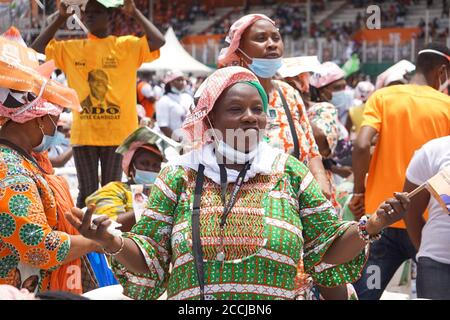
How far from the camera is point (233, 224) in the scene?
3.30 m

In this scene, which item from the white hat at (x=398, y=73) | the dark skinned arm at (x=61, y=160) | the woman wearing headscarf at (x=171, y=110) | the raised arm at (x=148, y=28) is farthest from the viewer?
the woman wearing headscarf at (x=171, y=110)

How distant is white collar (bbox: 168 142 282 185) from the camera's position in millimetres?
3395

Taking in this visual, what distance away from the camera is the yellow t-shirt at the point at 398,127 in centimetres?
575

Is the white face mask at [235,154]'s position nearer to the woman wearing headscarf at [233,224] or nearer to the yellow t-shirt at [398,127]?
the woman wearing headscarf at [233,224]

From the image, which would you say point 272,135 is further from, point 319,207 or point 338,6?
point 338,6

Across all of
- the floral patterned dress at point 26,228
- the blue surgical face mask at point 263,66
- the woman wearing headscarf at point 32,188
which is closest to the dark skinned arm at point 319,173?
the blue surgical face mask at point 263,66

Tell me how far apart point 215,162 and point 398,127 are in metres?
2.68

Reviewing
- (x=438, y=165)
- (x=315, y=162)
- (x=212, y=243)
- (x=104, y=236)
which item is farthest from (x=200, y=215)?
(x=315, y=162)

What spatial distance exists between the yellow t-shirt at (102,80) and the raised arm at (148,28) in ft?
0.34

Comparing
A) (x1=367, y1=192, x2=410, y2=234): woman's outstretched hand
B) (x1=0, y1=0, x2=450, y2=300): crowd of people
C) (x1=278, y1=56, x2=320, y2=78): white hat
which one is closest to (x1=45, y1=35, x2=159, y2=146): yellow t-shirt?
(x1=278, y1=56, x2=320, y2=78): white hat

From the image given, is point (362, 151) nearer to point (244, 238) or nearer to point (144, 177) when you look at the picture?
point (144, 177)

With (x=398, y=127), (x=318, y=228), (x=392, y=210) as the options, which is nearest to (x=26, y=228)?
(x=318, y=228)

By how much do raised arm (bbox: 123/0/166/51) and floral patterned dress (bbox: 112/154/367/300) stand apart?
3.46m
